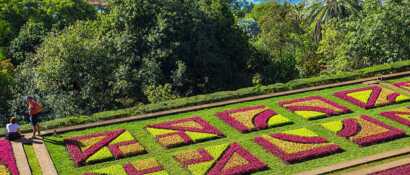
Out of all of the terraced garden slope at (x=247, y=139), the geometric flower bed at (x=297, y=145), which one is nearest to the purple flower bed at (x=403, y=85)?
the terraced garden slope at (x=247, y=139)

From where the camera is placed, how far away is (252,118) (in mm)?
28062

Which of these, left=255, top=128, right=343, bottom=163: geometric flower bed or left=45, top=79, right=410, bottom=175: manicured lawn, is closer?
left=45, top=79, right=410, bottom=175: manicured lawn

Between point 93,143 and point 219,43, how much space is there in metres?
16.5

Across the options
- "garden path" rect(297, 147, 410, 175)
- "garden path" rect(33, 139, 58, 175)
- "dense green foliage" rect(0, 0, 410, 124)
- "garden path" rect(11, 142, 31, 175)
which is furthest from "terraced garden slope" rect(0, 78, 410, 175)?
"dense green foliage" rect(0, 0, 410, 124)

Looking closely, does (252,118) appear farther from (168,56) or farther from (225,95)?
(168,56)

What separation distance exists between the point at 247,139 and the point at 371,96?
30.4 ft

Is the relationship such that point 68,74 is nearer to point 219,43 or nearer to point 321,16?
point 219,43

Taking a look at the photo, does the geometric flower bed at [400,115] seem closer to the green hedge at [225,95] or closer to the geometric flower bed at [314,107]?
the geometric flower bed at [314,107]

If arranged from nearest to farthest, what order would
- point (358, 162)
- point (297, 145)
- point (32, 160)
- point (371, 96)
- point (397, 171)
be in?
point (397, 171)
point (358, 162)
point (32, 160)
point (297, 145)
point (371, 96)

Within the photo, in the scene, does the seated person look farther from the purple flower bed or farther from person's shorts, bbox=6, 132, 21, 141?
the purple flower bed

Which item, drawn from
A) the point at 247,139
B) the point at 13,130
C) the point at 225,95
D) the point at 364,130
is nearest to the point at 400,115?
the point at 364,130

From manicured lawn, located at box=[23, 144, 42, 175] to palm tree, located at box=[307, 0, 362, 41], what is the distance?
2976cm

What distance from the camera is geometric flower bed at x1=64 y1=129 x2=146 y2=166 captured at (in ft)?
78.0

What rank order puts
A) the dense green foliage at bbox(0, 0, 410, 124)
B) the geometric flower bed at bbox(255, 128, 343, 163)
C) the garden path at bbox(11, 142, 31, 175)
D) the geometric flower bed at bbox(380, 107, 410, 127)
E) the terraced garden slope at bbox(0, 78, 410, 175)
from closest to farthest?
the garden path at bbox(11, 142, 31, 175) < the terraced garden slope at bbox(0, 78, 410, 175) < the geometric flower bed at bbox(255, 128, 343, 163) < the geometric flower bed at bbox(380, 107, 410, 127) < the dense green foliage at bbox(0, 0, 410, 124)
